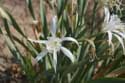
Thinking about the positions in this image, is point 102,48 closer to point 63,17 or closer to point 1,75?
point 63,17

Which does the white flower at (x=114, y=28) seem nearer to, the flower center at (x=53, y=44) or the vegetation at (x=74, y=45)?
the vegetation at (x=74, y=45)

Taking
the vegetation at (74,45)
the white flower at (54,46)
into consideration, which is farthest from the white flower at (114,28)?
the white flower at (54,46)

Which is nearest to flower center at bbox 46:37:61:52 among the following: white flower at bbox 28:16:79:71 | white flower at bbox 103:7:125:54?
white flower at bbox 28:16:79:71

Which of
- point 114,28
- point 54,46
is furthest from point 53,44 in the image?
point 114,28

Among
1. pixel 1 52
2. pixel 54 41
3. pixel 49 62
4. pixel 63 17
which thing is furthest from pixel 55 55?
pixel 1 52

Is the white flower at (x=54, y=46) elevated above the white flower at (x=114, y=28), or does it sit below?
below

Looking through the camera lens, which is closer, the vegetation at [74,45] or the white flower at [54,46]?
the white flower at [54,46]

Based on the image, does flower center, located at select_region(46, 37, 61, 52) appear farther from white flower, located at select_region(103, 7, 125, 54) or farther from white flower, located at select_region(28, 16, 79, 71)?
white flower, located at select_region(103, 7, 125, 54)

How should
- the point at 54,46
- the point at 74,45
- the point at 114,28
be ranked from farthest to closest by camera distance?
the point at 74,45
the point at 114,28
the point at 54,46

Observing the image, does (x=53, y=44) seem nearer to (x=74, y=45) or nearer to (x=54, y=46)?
(x=54, y=46)

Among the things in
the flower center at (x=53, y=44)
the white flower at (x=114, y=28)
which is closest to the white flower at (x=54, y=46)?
the flower center at (x=53, y=44)
